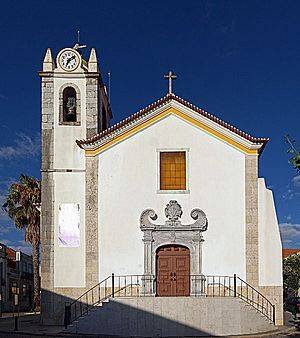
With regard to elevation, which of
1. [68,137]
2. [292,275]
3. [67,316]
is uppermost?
[68,137]

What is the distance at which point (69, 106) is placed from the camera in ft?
86.7

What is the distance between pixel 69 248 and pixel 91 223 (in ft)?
4.20

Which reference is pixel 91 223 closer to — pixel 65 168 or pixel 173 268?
pixel 65 168

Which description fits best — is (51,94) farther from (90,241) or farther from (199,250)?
(199,250)

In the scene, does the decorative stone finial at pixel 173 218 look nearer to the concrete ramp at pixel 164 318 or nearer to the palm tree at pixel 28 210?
the concrete ramp at pixel 164 318

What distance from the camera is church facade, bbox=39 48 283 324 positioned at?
2439 cm

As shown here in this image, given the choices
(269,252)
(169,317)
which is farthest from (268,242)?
(169,317)

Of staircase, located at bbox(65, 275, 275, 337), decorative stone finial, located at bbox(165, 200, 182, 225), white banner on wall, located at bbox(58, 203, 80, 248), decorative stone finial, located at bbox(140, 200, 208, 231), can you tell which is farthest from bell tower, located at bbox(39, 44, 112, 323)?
decorative stone finial, located at bbox(165, 200, 182, 225)

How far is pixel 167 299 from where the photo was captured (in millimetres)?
21969

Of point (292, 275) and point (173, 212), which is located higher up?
point (173, 212)

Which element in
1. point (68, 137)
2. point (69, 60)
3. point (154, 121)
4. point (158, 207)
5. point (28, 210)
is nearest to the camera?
point (158, 207)

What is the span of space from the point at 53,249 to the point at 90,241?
1.52 meters

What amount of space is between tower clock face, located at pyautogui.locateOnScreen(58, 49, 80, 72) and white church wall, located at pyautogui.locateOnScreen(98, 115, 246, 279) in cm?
380

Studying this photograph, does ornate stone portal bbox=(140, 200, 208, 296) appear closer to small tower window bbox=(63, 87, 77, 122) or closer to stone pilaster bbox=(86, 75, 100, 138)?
stone pilaster bbox=(86, 75, 100, 138)
